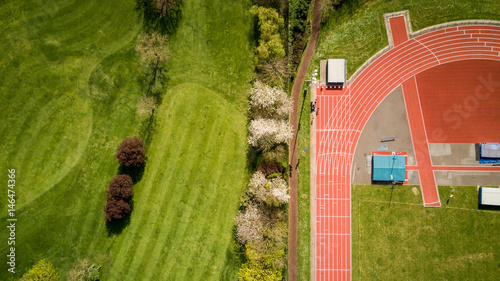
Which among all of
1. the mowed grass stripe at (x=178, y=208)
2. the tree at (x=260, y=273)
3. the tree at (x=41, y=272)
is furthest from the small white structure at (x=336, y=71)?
the tree at (x=41, y=272)

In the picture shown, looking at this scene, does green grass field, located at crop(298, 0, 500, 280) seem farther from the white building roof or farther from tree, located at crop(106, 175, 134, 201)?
tree, located at crop(106, 175, 134, 201)

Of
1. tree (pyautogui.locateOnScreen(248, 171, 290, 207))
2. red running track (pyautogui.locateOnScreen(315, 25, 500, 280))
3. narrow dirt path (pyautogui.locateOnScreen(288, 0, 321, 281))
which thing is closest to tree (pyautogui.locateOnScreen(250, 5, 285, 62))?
narrow dirt path (pyautogui.locateOnScreen(288, 0, 321, 281))

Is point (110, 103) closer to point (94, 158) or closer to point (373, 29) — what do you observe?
point (94, 158)

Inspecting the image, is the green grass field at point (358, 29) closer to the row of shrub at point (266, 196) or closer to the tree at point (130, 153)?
the row of shrub at point (266, 196)

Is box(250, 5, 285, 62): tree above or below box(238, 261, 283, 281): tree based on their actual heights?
above

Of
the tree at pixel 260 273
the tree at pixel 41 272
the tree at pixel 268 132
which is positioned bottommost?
the tree at pixel 41 272
